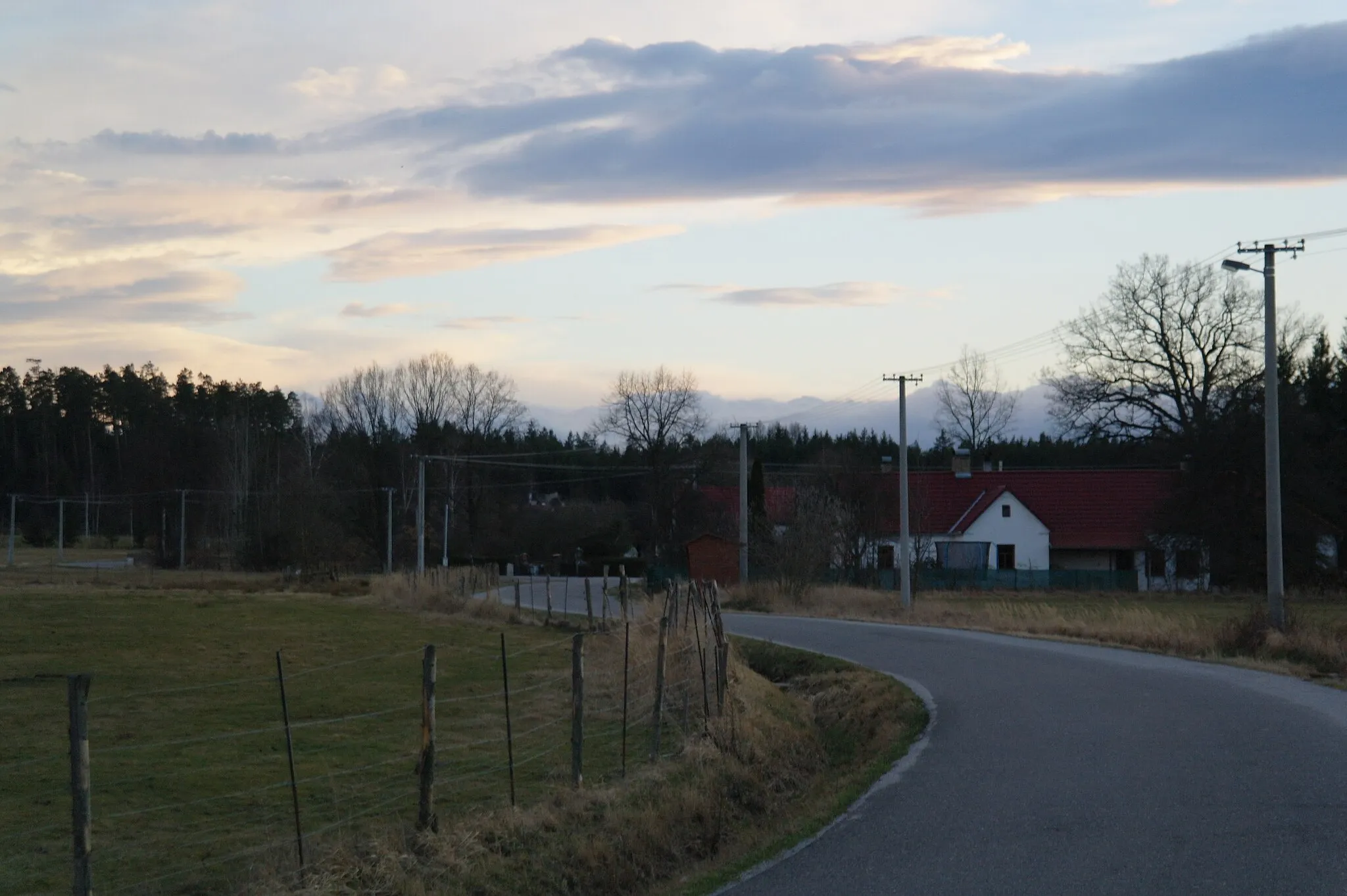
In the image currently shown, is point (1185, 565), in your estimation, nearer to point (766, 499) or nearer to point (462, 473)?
point (766, 499)

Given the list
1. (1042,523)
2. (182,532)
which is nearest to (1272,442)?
(1042,523)

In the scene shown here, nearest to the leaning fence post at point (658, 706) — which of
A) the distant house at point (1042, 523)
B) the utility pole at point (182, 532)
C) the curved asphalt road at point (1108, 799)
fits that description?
the curved asphalt road at point (1108, 799)

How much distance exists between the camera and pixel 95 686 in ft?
74.1

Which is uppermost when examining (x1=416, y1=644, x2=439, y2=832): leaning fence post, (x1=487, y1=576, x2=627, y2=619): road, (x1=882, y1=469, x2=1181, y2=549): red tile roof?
(x1=882, y1=469, x2=1181, y2=549): red tile roof

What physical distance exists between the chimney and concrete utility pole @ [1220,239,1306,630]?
4646 centimetres

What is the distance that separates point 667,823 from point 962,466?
6284 centimetres

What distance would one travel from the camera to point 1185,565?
195ft

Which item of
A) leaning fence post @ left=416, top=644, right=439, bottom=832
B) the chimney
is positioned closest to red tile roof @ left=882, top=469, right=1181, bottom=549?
the chimney

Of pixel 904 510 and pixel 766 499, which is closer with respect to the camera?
pixel 904 510

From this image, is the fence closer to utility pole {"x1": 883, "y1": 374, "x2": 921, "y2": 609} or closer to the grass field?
the grass field

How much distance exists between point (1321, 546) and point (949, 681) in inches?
1722

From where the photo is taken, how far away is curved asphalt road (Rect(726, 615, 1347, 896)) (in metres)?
8.41

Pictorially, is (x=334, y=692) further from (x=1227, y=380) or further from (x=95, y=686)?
(x=1227, y=380)

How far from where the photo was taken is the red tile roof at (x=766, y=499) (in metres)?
72.4
